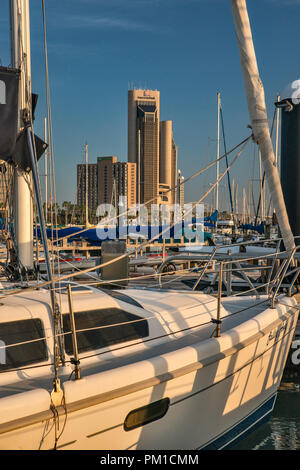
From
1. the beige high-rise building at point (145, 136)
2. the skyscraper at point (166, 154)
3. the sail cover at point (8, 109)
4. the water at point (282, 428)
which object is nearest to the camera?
the sail cover at point (8, 109)

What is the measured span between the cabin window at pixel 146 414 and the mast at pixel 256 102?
3453 millimetres

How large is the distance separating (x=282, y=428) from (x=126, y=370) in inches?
158

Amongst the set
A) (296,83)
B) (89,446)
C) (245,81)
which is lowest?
(89,446)

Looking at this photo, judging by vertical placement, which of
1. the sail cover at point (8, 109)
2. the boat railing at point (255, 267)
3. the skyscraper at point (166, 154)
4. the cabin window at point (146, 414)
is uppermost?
the skyscraper at point (166, 154)

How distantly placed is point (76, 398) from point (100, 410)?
1.02 ft

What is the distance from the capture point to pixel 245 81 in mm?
5895

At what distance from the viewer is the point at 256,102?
19.5ft

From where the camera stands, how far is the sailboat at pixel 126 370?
→ 354cm

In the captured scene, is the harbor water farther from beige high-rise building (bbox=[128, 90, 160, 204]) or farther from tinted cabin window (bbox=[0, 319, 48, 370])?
beige high-rise building (bbox=[128, 90, 160, 204])

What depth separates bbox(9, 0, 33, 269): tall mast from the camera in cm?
616

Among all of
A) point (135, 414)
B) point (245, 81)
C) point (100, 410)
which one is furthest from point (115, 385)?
point (245, 81)

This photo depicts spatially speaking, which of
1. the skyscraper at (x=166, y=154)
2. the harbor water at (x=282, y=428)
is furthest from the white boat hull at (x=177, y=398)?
the skyscraper at (x=166, y=154)

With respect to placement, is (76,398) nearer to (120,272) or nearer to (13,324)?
(13,324)

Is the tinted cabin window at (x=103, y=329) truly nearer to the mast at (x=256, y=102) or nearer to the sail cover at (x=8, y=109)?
the sail cover at (x=8, y=109)
